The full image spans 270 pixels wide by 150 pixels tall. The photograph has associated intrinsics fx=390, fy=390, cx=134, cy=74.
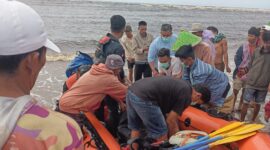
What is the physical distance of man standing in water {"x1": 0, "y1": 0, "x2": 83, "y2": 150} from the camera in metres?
0.93

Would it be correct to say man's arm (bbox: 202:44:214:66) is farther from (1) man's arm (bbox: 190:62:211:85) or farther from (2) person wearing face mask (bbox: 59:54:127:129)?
(2) person wearing face mask (bbox: 59:54:127:129)

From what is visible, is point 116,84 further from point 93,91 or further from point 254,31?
point 254,31

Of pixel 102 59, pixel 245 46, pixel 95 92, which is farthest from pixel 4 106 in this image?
pixel 245 46

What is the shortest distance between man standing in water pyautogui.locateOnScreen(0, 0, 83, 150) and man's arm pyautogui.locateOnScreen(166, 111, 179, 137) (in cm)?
234

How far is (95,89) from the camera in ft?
12.2

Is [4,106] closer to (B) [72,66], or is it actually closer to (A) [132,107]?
(A) [132,107]

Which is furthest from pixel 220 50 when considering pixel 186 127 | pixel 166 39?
pixel 186 127

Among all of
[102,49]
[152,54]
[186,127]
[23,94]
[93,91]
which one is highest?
[23,94]

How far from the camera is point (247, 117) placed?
5.70 metres

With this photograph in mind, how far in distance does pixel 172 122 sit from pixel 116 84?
68 cm

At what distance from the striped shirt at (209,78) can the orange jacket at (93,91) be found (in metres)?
0.72

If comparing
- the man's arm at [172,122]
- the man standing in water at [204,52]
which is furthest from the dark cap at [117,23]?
the man's arm at [172,122]

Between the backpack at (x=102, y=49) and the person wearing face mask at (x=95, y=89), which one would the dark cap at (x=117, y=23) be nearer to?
the backpack at (x=102, y=49)

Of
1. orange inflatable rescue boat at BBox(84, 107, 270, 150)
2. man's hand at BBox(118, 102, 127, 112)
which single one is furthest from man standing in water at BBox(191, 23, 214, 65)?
man's hand at BBox(118, 102, 127, 112)
